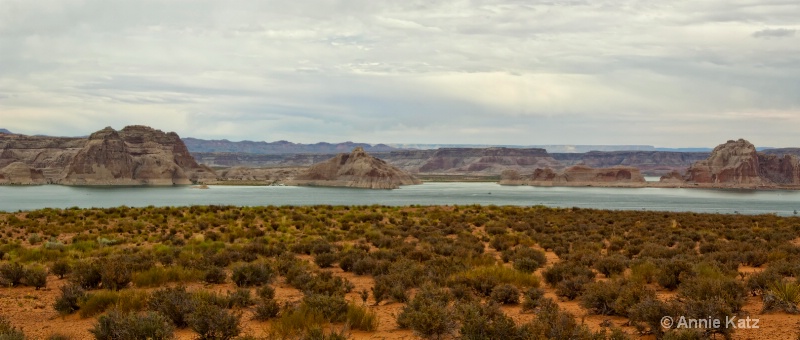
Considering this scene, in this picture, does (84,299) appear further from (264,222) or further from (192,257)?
(264,222)

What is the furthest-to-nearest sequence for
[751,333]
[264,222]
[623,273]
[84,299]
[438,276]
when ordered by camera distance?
[264,222] → [623,273] → [438,276] → [84,299] → [751,333]

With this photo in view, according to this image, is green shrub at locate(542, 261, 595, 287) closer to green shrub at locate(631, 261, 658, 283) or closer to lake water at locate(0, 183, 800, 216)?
green shrub at locate(631, 261, 658, 283)

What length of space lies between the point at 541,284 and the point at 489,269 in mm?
1302

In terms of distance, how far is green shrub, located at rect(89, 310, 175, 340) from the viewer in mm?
7379

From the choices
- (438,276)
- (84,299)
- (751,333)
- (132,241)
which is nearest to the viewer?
(751,333)

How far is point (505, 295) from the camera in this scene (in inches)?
426

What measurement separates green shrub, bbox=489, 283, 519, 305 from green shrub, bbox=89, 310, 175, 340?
5955mm

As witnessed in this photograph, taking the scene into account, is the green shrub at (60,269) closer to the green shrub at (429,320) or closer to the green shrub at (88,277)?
the green shrub at (88,277)

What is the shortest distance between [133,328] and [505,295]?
6567mm

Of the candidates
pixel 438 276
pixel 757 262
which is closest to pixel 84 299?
pixel 438 276

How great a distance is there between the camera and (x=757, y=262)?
597 inches

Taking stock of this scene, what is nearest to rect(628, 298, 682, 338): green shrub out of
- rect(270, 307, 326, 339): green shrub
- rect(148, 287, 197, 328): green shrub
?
rect(270, 307, 326, 339): green shrub

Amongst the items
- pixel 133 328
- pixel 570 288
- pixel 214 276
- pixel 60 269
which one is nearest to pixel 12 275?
pixel 60 269

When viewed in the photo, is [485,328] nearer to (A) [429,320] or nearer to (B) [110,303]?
(A) [429,320]
